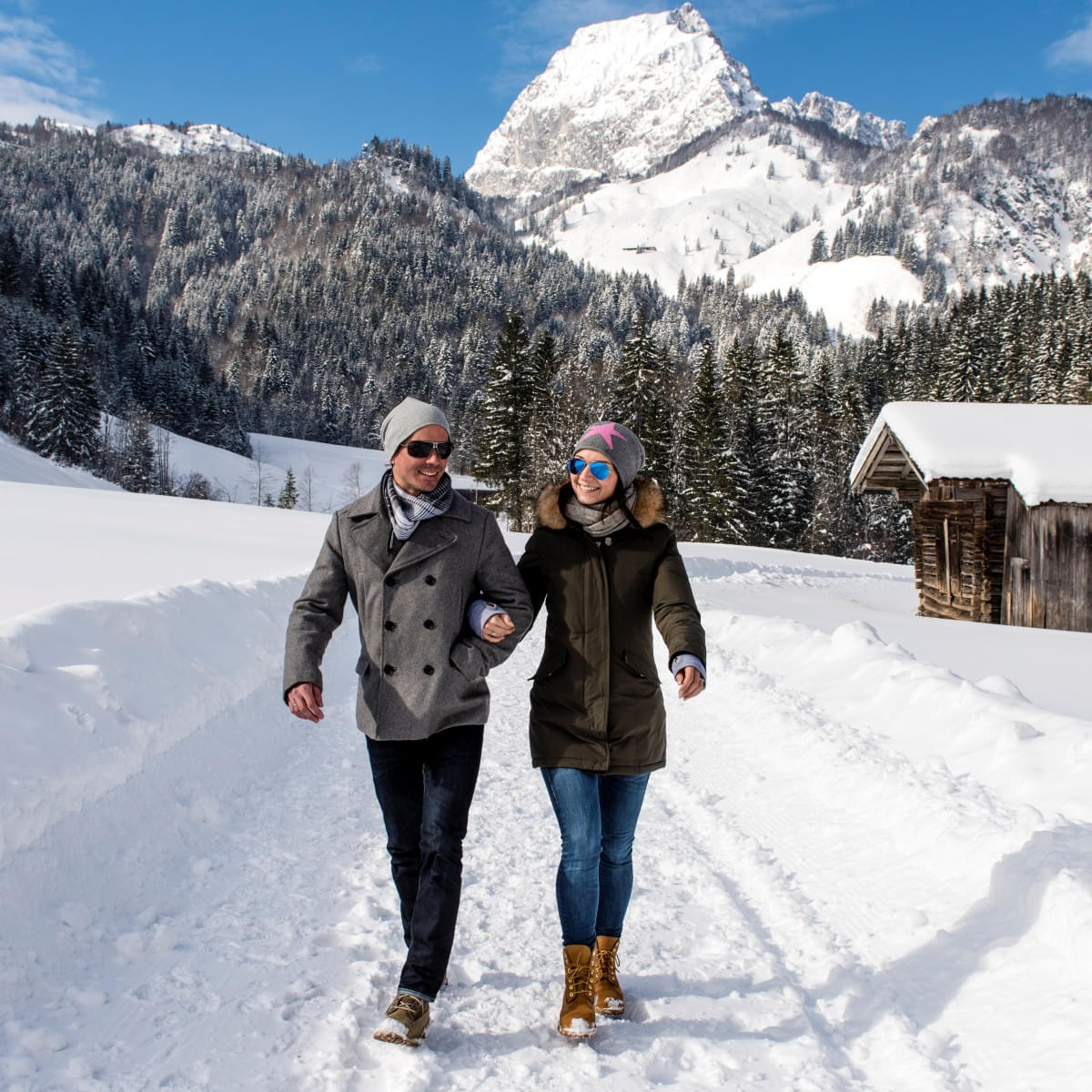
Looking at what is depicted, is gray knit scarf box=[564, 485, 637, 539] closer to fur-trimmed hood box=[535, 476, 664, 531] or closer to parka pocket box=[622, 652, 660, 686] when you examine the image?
fur-trimmed hood box=[535, 476, 664, 531]

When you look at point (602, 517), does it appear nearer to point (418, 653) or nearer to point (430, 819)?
→ point (418, 653)

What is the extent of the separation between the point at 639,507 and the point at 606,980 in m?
1.80

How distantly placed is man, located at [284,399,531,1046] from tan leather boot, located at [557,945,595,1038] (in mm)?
445

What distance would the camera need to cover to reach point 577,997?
289 centimetres

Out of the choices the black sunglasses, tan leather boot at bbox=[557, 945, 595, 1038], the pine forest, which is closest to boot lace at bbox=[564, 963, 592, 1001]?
tan leather boot at bbox=[557, 945, 595, 1038]

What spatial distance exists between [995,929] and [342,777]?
3964 mm

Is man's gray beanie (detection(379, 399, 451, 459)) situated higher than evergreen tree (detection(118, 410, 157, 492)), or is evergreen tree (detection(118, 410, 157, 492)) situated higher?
evergreen tree (detection(118, 410, 157, 492))

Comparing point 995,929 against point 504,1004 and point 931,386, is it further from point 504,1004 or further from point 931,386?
point 931,386

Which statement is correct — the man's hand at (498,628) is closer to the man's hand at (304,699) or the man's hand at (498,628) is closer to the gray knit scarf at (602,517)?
the gray knit scarf at (602,517)

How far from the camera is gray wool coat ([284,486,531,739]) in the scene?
2873 millimetres

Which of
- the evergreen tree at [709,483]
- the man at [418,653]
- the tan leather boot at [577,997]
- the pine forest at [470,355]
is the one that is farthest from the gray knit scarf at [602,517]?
the evergreen tree at [709,483]

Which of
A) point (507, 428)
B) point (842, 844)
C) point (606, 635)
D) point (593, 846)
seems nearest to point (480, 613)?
point (606, 635)

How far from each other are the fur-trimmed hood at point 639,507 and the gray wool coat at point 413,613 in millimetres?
203

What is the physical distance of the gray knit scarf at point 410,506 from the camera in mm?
2961
